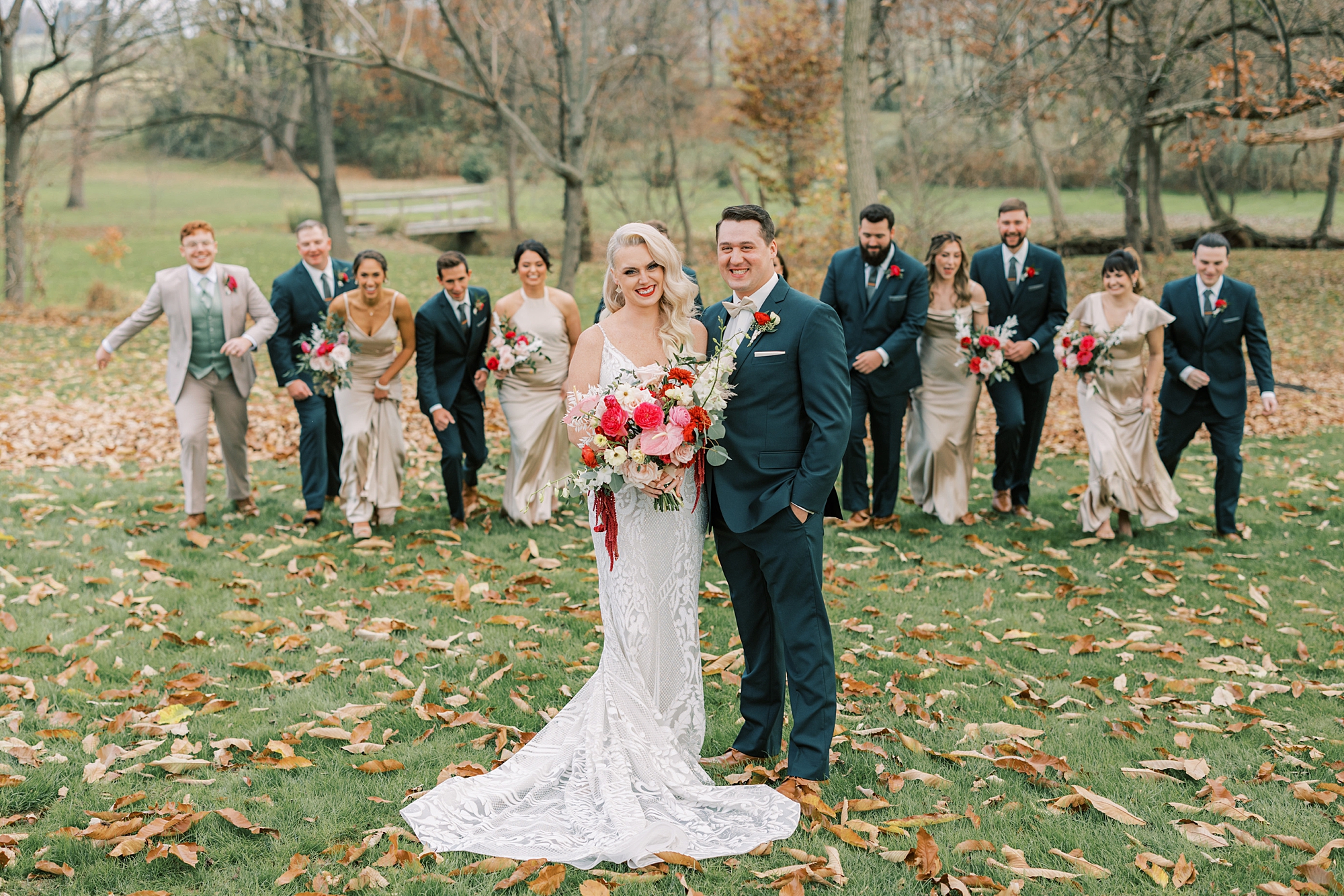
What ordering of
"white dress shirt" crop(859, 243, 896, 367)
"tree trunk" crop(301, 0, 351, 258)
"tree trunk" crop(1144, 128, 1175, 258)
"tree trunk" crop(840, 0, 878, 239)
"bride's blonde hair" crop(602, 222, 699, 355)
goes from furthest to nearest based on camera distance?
"tree trunk" crop(1144, 128, 1175, 258) → "tree trunk" crop(301, 0, 351, 258) → "tree trunk" crop(840, 0, 878, 239) → "white dress shirt" crop(859, 243, 896, 367) → "bride's blonde hair" crop(602, 222, 699, 355)

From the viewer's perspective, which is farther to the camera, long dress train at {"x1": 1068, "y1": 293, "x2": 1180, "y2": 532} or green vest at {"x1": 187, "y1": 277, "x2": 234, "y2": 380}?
green vest at {"x1": 187, "y1": 277, "x2": 234, "y2": 380}

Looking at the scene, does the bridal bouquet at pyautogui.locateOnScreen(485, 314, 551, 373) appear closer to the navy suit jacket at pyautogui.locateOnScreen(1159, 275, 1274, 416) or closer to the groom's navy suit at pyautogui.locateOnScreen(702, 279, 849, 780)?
the groom's navy suit at pyautogui.locateOnScreen(702, 279, 849, 780)

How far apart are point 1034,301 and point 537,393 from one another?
15.3ft

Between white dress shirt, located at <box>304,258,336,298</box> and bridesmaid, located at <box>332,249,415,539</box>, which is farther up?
white dress shirt, located at <box>304,258,336,298</box>

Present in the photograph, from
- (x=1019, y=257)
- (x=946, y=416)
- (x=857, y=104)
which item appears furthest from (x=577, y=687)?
(x=857, y=104)

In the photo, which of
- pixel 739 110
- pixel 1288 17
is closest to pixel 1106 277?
pixel 1288 17

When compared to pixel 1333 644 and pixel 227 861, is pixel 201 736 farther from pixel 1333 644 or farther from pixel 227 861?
pixel 1333 644

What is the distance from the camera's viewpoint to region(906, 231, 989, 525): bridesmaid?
367 inches

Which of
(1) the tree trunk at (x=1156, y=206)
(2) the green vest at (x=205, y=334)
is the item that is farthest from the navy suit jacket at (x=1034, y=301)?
(1) the tree trunk at (x=1156, y=206)

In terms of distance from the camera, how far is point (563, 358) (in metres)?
9.22

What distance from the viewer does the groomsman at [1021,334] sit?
9.28 m

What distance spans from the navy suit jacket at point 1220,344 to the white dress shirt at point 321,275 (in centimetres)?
752

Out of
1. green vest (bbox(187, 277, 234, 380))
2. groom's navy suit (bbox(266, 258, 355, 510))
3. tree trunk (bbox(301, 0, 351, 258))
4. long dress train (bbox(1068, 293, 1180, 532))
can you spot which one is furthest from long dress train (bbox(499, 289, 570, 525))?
tree trunk (bbox(301, 0, 351, 258))

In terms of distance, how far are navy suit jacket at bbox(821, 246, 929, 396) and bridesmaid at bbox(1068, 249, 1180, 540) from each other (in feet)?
4.48
